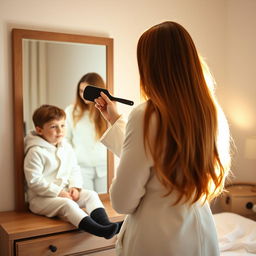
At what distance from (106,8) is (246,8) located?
3.58 ft

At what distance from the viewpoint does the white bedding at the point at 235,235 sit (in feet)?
7.21

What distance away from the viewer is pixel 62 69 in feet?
8.36

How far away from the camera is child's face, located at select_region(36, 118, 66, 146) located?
2439 millimetres

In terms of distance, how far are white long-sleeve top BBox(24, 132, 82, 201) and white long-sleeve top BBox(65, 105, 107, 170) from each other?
63 millimetres

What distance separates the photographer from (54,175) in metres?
2.46

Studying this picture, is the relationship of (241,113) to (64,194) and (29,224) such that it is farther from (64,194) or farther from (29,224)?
(29,224)

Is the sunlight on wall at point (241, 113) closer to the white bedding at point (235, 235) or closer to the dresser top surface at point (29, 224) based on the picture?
the white bedding at point (235, 235)

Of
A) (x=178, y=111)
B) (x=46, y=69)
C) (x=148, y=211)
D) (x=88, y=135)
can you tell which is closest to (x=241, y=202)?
(x=88, y=135)

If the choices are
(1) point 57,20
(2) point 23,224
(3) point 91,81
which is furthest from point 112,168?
(1) point 57,20

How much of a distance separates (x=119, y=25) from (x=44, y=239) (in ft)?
4.68

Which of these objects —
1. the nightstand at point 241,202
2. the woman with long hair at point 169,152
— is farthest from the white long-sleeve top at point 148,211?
the nightstand at point 241,202

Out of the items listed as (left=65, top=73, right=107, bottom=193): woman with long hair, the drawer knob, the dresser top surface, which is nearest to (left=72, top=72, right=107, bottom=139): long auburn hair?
(left=65, top=73, right=107, bottom=193): woman with long hair

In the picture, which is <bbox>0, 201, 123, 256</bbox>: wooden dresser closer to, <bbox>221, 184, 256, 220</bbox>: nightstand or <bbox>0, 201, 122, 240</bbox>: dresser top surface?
<bbox>0, 201, 122, 240</bbox>: dresser top surface

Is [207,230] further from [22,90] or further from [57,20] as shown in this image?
[57,20]
